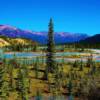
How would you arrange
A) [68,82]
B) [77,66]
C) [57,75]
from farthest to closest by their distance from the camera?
[77,66], [57,75], [68,82]

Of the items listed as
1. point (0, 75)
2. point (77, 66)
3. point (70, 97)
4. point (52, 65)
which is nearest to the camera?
point (0, 75)

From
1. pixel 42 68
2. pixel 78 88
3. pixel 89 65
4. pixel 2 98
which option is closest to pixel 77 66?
pixel 89 65

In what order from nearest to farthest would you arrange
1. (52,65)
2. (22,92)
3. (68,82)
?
1. (22,92)
2. (68,82)
3. (52,65)

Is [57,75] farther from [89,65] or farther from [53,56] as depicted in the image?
[89,65]

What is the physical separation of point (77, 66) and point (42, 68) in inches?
648

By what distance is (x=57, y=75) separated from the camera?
135625 mm

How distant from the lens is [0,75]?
8175 cm

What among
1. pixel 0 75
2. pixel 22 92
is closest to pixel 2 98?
pixel 0 75

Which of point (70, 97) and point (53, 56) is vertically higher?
point (53, 56)

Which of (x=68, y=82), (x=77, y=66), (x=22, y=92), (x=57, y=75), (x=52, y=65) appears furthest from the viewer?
(x=77, y=66)

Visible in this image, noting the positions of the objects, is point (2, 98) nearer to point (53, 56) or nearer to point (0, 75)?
point (0, 75)

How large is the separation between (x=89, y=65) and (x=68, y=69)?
52.4ft

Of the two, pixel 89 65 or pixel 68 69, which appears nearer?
pixel 68 69

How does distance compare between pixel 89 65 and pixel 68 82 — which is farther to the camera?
pixel 89 65
